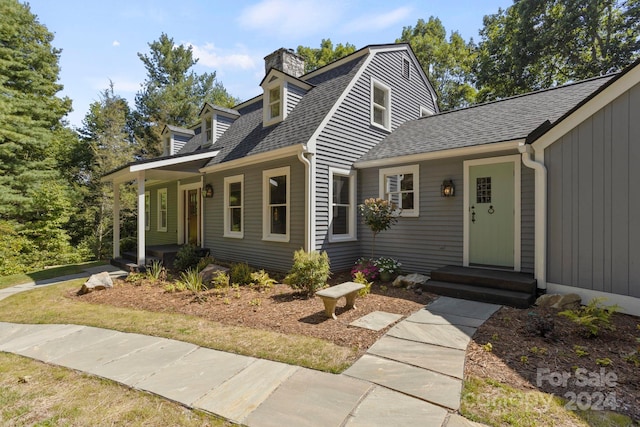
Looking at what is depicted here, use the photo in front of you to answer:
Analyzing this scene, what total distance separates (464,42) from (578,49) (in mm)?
6758

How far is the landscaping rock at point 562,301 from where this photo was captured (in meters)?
4.80

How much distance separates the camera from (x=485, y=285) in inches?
221

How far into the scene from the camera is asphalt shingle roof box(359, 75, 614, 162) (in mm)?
6473

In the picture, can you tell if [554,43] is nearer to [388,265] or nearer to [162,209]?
[388,265]

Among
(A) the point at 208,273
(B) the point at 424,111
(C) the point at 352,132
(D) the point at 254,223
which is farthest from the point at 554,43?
(A) the point at 208,273

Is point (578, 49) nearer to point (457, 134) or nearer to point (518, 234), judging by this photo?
point (457, 134)

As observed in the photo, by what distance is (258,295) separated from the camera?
20.4 feet

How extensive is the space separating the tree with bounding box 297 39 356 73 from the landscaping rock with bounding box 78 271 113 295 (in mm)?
19347

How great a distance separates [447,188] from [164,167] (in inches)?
322

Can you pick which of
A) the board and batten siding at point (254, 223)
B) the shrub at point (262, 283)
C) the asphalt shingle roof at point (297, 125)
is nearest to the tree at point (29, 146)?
the board and batten siding at point (254, 223)

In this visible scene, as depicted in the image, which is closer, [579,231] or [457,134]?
[579,231]

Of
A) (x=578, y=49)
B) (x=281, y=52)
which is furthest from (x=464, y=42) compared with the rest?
(x=281, y=52)

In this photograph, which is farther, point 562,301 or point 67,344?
point 562,301

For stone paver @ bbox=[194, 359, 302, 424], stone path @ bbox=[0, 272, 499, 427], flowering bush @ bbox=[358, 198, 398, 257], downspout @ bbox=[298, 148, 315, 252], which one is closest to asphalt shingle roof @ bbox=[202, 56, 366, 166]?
downspout @ bbox=[298, 148, 315, 252]
